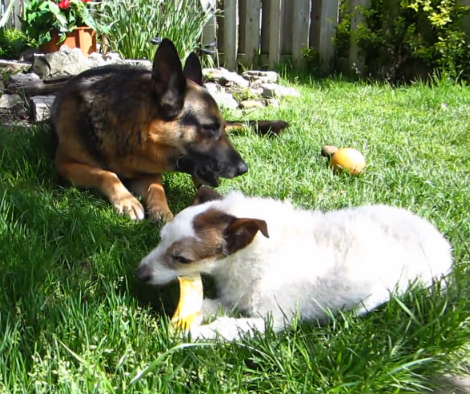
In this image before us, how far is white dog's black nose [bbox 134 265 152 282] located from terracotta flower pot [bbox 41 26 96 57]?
592 cm

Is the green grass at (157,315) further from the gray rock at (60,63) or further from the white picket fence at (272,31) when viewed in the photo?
the white picket fence at (272,31)

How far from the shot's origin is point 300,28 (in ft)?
28.1

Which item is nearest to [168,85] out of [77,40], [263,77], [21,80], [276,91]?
[21,80]

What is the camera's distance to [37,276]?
2.24 meters

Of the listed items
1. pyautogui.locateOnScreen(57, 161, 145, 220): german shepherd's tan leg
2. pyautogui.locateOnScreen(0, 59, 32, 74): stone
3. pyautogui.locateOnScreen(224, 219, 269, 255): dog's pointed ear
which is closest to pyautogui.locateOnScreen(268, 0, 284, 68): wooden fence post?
pyautogui.locateOnScreen(0, 59, 32, 74): stone

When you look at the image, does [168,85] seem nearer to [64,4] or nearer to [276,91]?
[276,91]

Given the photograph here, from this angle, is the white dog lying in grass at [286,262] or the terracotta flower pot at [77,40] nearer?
the white dog lying in grass at [286,262]

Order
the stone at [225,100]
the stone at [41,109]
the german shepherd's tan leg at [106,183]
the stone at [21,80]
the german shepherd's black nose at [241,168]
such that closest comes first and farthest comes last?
the german shepherd's tan leg at [106,183], the german shepherd's black nose at [241,168], the stone at [41,109], the stone at [21,80], the stone at [225,100]

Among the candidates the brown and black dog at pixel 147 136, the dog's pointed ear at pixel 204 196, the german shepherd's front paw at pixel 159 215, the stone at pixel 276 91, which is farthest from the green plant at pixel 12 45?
the dog's pointed ear at pixel 204 196

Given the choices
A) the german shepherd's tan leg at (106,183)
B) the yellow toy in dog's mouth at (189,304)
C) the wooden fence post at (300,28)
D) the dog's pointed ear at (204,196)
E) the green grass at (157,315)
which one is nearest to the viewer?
the green grass at (157,315)

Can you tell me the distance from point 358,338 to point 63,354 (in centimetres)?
102

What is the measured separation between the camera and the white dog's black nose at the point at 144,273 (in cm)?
223

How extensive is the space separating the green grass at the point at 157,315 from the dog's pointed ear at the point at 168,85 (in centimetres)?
60

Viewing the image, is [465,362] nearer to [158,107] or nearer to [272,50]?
[158,107]
